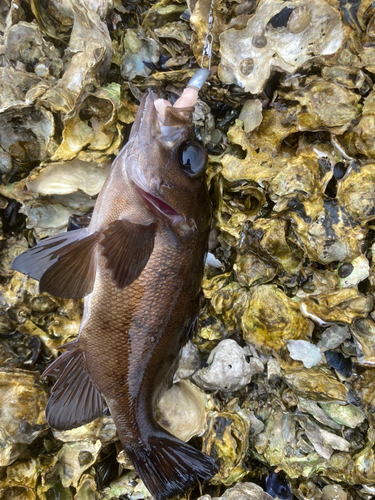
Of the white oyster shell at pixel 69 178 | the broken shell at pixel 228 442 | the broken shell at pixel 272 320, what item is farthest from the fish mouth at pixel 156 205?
the broken shell at pixel 228 442

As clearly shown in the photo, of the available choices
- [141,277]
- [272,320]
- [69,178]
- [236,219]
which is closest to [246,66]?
[236,219]

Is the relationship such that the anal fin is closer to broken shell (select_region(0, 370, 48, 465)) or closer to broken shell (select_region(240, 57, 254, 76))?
broken shell (select_region(0, 370, 48, 465))

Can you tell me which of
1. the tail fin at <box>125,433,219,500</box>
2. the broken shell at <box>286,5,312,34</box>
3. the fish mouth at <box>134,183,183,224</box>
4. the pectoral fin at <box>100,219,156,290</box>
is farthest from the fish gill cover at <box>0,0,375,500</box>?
the pectoral fin at <box>100,219,156,290</box>

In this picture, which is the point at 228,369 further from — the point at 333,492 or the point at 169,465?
the point at 333,492

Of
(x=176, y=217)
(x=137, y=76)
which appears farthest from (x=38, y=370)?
(x=137, y=76)

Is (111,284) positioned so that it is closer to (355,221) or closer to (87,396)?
(87,396)

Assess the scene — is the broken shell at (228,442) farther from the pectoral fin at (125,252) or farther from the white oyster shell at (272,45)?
the white oyster shell at (272,45)

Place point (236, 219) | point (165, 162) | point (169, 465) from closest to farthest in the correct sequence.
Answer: point (165, 162) < point (169, 465) < point (236, 219)
